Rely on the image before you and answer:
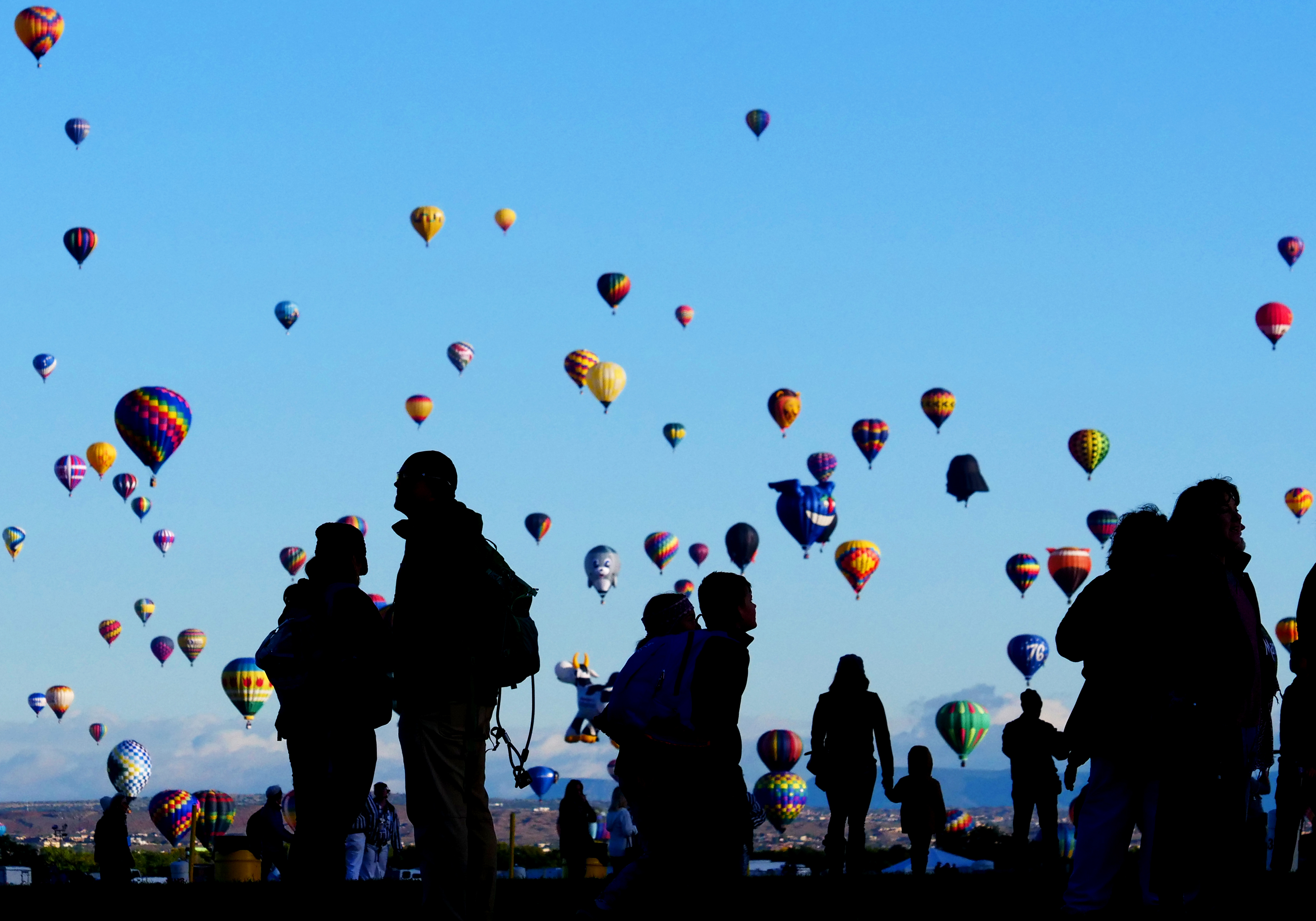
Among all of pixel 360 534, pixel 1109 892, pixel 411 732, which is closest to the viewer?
pixel 411 732

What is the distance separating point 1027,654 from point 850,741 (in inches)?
2640

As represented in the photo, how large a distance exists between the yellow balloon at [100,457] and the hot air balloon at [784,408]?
99.5ft

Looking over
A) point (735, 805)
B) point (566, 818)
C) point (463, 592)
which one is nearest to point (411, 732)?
point (463, 592)

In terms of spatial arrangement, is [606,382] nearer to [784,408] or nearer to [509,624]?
[784,408]

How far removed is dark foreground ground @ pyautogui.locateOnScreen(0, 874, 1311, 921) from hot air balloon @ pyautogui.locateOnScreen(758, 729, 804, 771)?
70705mm

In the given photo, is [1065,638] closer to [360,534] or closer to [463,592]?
[463,592]

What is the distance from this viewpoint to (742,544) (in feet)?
275

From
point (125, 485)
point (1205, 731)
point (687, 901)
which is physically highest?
point (125, 485)

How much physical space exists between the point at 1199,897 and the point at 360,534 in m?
4.14

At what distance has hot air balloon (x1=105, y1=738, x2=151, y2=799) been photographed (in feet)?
280

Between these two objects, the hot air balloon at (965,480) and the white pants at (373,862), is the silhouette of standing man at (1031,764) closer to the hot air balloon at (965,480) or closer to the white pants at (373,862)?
the white pants at (373,862)

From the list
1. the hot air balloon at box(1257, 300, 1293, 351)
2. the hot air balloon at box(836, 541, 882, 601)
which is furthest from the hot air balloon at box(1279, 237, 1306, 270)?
the hot air balloon at box(836, 541, 882, 601)

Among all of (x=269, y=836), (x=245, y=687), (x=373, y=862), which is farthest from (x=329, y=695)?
(x=245, y=687)

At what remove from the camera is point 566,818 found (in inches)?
746
